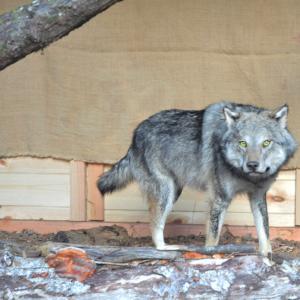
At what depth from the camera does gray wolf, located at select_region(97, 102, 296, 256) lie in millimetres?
5398

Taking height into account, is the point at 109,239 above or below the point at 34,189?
below

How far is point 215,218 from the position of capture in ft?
18.8

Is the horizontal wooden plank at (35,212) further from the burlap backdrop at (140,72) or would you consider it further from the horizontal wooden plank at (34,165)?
the burlap backdrop at (140,72)

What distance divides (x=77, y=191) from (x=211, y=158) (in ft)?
5.17

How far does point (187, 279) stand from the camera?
421cm

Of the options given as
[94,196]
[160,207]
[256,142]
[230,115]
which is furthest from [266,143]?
[94,196]

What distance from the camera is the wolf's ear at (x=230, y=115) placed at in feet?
18.0

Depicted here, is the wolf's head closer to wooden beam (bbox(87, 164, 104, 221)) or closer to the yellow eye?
the yellow eye

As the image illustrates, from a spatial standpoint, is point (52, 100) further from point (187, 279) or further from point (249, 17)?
point (187, 279)

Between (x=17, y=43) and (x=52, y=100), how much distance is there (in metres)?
2.25

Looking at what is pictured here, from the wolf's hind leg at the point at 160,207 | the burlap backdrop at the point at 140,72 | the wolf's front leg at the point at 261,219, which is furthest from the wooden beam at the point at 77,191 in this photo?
the wolf's front leg at the point at 261,219

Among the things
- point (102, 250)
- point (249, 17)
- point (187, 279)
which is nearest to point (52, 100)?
→ point (249, 17)

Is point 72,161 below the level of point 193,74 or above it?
below

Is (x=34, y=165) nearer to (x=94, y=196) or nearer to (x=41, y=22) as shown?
(x=94, y=196)
